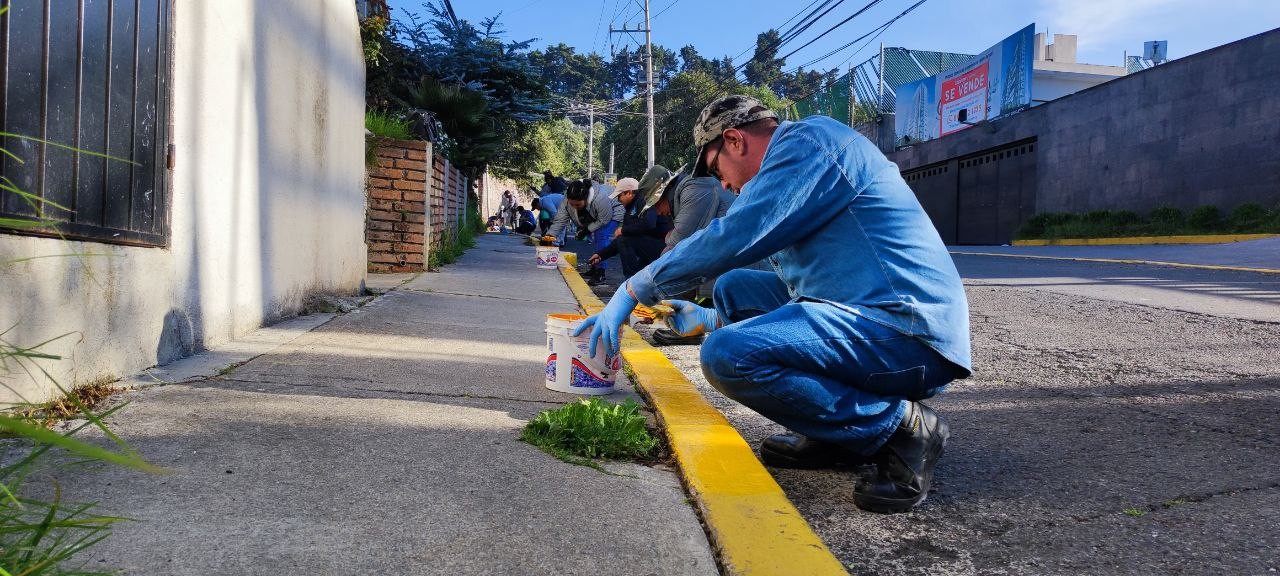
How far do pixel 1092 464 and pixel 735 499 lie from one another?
50.3 inches

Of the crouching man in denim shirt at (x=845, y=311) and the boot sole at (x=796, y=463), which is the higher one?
the crouching man in denim shirt at (x=845, y=311)

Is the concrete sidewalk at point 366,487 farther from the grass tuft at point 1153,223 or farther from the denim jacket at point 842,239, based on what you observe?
the grass tuft at point 1153,223

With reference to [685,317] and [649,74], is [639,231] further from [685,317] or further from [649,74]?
[649,74]

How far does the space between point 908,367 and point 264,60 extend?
3633 mm

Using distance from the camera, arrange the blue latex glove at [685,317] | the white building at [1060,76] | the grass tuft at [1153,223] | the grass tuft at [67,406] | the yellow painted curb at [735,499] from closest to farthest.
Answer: the yellow painted curb at [735,499]
the grass tuft at [67,406]
the blue latex glove at [685,317]
the grass tuft at [1153,223]
the white building at [1060,76]

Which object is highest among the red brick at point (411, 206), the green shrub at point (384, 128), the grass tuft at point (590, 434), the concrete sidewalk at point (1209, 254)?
the green shrub at point (384, 128)

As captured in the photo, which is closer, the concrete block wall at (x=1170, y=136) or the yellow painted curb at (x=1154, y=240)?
the yellow painted curb at (x=1154, y=240)

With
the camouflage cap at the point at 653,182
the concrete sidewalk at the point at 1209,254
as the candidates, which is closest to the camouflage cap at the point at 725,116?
the camouflage cap at the point at 653,182

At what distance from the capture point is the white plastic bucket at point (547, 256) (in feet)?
33.0

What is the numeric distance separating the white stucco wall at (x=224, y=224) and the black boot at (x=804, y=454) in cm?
194

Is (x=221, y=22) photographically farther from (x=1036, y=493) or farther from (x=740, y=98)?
(x=1036, y=493)

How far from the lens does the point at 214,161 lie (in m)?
3.74

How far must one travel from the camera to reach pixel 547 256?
33.1 ft

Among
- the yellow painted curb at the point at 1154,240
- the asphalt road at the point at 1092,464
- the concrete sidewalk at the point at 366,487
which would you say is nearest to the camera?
the concrete sidewalk at the point at 366,487
